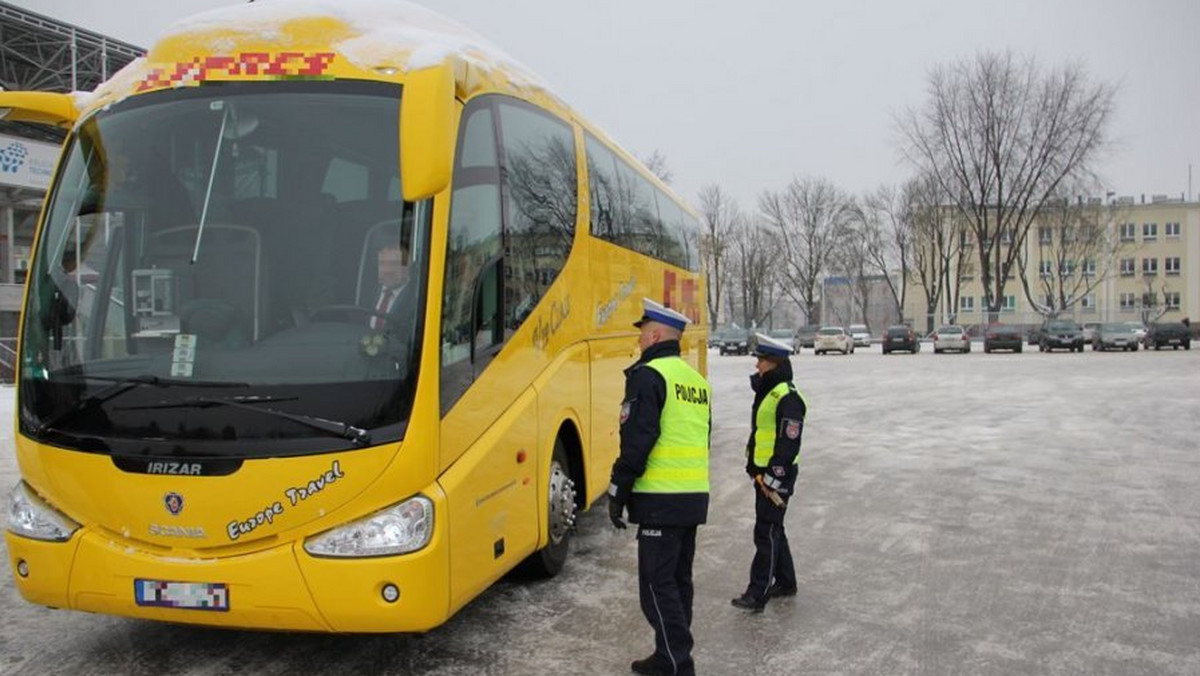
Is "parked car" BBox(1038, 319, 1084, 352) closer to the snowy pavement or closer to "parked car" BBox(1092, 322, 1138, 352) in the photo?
"parked car" BBox(1092, 322, 1138, 352)

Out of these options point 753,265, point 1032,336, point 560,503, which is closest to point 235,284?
point 560,503

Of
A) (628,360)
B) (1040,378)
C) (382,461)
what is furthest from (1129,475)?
(1040,378)

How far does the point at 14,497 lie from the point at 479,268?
2.59 m

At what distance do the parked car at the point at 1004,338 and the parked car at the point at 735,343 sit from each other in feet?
39.3

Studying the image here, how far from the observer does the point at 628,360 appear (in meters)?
8.14

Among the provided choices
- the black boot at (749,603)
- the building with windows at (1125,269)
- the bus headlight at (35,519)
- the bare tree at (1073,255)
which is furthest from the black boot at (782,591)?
the building with windows at (1125,269)

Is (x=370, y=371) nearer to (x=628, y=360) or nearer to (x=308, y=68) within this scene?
(x=308, y=68)

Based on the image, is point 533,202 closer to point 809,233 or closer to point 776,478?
point 776,478

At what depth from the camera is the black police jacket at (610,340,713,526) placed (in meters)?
4.06

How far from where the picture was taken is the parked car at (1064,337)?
43.3 metres

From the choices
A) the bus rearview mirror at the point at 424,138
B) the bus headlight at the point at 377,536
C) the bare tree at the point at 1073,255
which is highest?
the bare tree at the point at 1073,255

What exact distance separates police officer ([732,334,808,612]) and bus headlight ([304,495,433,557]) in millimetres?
2317

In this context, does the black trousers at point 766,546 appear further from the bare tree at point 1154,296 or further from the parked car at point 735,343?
the bare tree at point 1154,296

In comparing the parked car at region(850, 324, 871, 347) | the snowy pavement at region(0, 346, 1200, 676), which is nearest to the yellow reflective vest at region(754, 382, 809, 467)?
the snowy pavement at region(0, 346, 1200, 676)
